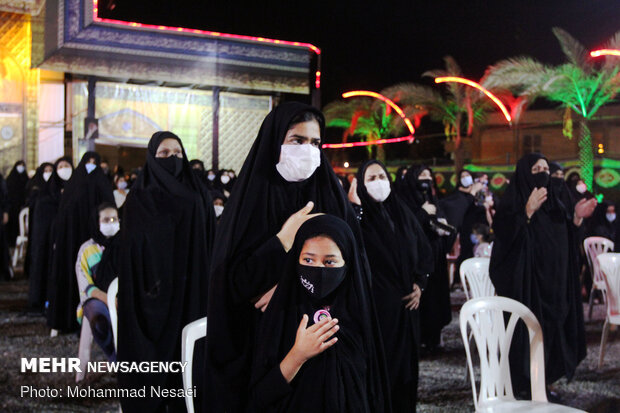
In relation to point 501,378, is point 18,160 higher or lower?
Result: higher

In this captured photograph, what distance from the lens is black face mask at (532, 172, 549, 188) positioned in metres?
4.12

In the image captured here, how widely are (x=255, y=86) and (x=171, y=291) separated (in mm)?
10242

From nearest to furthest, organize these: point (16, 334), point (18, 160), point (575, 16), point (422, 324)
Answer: point (422, 324) → point (16, 334) → point (18, 160) → point (575, 16)

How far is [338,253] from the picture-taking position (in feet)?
5.67

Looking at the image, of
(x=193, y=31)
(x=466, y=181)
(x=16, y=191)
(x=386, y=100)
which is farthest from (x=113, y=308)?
(x=386, y=100)

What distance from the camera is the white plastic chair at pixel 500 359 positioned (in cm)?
283

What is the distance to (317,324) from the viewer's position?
1.69m

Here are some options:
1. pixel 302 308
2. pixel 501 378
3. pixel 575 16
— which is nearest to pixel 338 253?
pixel 302 308

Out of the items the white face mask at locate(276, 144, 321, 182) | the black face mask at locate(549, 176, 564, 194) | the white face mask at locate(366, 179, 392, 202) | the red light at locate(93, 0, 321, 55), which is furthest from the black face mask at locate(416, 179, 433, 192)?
the red light at locate(93, 0, 321, 55)

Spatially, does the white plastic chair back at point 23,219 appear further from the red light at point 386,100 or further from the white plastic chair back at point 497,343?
the red light at point 386,100

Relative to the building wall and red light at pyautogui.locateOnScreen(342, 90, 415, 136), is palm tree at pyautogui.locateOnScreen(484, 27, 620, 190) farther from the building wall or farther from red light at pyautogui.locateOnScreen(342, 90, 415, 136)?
the building wall

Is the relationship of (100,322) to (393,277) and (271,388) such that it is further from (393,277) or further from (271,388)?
(271,388)

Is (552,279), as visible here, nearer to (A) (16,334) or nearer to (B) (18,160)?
(A) (16,334)

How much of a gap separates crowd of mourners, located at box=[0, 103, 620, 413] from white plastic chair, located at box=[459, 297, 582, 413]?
520 millimetres
